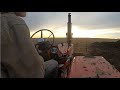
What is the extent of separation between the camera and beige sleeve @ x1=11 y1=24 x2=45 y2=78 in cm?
184

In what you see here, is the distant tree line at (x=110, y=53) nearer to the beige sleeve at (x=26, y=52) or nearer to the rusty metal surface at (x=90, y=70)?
the rusty metal surface at (x=90, y=70)

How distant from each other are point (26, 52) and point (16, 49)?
0.25 feet

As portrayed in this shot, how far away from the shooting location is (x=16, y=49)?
72.5 inches

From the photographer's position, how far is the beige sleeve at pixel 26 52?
72.6 inches

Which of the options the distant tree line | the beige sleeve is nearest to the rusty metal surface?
the beige sleeve

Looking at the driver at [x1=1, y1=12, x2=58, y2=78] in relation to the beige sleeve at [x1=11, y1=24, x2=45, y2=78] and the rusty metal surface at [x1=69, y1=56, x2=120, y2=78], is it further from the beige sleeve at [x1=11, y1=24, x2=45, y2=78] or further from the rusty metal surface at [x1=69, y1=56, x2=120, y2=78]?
the rusty metal surface at [x1=69, y1=56, x2=120, y2=78]

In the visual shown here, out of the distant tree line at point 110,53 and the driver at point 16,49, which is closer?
the driver at point 16,49

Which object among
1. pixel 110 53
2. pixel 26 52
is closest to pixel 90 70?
pixel 26 52


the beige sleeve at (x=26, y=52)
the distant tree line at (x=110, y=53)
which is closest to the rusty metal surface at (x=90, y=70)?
the beige sleeve at (x=26, y=52)

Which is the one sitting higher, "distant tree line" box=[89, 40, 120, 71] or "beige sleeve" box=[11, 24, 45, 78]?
"beige sleeve" box=[11, 24, 45, 78]
